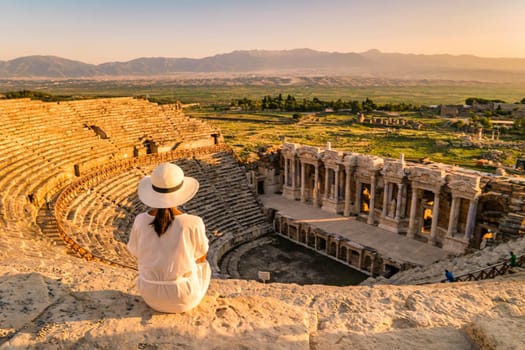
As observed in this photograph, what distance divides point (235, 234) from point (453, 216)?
45.5 feet

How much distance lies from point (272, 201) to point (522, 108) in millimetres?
74991

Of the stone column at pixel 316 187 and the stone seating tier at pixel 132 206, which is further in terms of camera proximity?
the stone column at pixel 316 187

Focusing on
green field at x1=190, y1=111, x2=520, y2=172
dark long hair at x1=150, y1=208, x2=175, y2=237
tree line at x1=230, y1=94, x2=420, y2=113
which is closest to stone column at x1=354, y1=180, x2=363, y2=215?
green field at x1=190, y1=111, x2=520, y2=172

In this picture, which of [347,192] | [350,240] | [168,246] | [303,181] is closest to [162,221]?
[168,246]

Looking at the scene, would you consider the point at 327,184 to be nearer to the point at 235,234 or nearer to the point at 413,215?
the point at 413,215

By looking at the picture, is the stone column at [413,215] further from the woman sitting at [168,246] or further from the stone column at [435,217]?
the woman sitting at [168,246]

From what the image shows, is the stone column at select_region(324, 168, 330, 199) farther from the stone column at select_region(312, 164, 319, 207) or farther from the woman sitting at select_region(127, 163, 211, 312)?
the woman sitting at select_region(127, 163, 211, 312)

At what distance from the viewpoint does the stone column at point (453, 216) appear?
23.3 m

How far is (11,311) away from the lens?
5.29 m

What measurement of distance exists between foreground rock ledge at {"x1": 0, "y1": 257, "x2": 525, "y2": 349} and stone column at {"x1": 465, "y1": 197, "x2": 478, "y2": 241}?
57.4ft

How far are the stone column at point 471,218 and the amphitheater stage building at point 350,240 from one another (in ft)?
5.69

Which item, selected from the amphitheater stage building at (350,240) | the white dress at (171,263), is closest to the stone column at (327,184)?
the amphitheater stage building at (350,240)

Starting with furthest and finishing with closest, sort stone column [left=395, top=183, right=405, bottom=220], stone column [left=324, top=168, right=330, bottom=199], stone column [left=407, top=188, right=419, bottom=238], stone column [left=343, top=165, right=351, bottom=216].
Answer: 1. stone column [left=324, top=168, right=330, bottom=199]
2. stone column [left=343, top=165, right=351, bottom=216]
3. stone column [left=395, top=183, right=405, bottom=220]
4. stone column [left=407, top=188, right=419, bottom=238]

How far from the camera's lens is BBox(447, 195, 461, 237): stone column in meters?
23.3
